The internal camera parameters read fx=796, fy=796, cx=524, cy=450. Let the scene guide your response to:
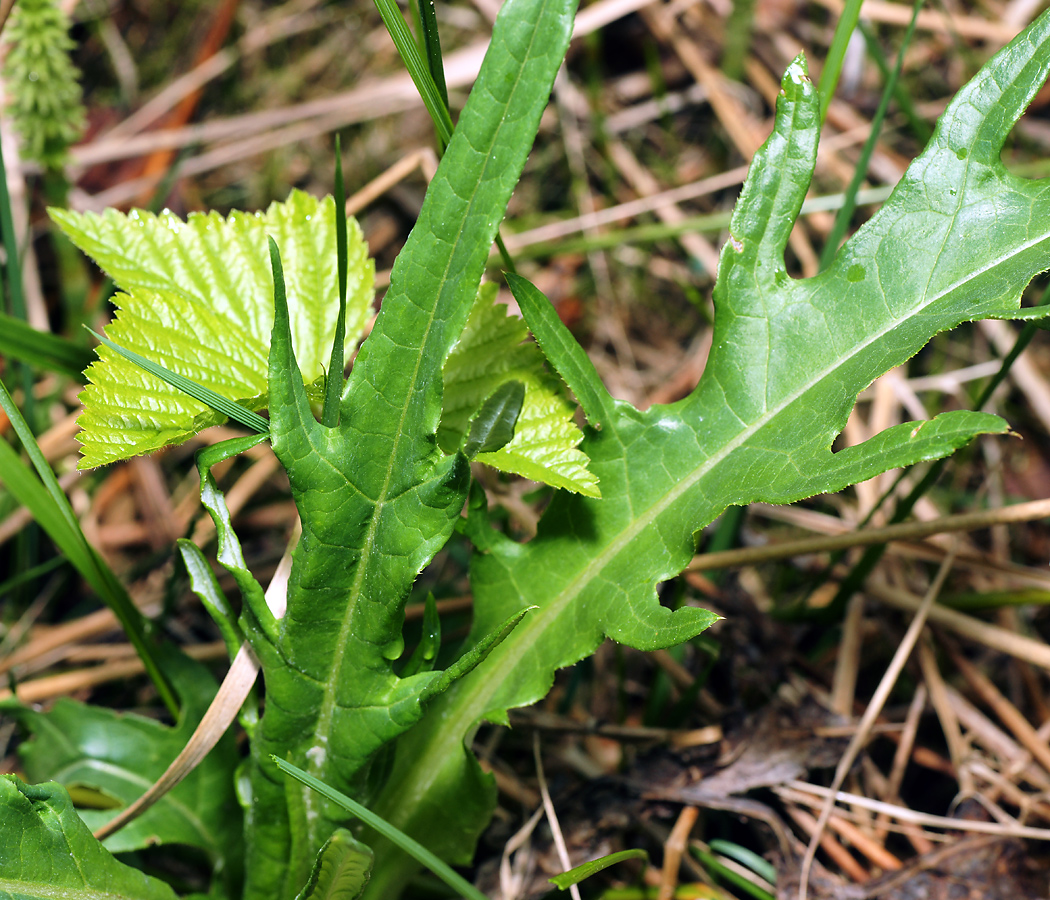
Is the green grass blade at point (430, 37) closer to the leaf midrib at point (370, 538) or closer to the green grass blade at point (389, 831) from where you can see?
the leaf midrib at point (370, 538)

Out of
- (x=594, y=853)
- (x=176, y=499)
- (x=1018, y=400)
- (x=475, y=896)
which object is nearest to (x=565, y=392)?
(x=475, y=896)

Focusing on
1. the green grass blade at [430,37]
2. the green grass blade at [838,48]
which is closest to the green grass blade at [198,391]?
the green grass blade at [430,37]

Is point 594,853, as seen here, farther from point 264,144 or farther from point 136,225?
point 264,144

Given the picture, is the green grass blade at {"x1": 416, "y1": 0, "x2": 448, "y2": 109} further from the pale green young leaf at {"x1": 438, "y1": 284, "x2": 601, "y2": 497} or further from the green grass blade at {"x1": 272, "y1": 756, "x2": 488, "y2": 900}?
the green grass blade at {"x1": 272, "y1": 756, "x2": 488, "y2": 900}

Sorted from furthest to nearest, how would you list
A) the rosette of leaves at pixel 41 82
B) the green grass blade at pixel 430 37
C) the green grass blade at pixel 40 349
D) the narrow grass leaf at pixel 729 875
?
the rosette of leaves at pixel 41 82
the narrow grass leaf at pixel 729 875
the green grass blade at pixel 40 349
the green grass blade at pixel 430 37

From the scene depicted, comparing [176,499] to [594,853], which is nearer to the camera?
[594,853]

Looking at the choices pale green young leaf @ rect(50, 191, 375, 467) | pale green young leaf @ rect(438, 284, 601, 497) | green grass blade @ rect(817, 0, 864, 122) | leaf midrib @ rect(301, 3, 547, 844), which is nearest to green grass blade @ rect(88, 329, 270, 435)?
pale green young leaf @ rect(50, 191, 375, 467)
